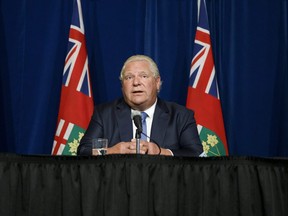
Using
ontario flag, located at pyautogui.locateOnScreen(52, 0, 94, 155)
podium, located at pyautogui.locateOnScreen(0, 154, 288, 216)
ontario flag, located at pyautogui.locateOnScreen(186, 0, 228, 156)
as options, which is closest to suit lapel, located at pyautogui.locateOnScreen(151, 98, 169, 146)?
ontario flag, located at pyautogui.locateOnScreen(186, 0, 228, 156)

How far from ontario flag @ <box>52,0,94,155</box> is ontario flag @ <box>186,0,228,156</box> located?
2.97ft

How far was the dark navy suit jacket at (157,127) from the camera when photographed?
9.86ft

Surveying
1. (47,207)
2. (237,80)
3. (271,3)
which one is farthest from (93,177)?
(271,3)

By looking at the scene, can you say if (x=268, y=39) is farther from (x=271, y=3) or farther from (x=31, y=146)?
(x=31, y=146)

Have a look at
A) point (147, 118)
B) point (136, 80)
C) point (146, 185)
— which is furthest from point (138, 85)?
point (146, 185)

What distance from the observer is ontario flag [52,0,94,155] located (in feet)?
12.7

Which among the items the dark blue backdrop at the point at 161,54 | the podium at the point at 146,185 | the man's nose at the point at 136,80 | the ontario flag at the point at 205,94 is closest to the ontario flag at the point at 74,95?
the dark blue backdrop at the point at 161,54

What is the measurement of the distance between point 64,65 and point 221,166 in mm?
2637

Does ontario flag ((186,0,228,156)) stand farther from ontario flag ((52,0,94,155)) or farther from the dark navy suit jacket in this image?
ontario flag ((52,0,94,155))

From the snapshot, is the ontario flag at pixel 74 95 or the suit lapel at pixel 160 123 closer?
the suit lapel at pixel 160 123

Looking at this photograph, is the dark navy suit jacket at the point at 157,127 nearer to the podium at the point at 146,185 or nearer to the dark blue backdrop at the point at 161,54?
the podium at the point at 146,185

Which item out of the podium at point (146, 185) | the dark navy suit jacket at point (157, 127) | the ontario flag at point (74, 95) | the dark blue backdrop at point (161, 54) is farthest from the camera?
the dark blue backdrop at point (161, 54)

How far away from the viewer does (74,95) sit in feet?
13.0

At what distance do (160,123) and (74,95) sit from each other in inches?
45.7
